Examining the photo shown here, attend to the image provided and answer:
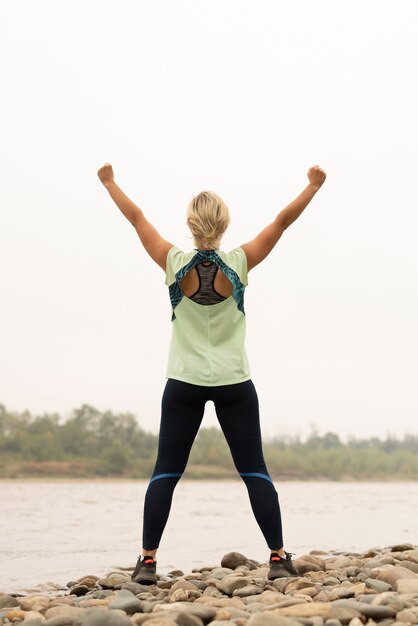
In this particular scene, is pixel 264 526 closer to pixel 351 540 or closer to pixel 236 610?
pixel 236 610

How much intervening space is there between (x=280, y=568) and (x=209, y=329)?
1.63m

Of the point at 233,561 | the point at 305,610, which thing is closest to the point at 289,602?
the point at 305,610

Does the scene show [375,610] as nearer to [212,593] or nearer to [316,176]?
[212,593]

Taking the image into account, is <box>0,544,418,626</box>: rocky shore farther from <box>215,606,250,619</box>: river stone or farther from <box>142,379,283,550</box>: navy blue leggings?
<box>142,379,283,550</box>: navy blue leggings

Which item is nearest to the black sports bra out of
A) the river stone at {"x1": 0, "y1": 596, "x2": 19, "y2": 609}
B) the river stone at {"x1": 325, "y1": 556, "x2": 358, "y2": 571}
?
the river stone at {"x1": 0, "y1": 596, "x2": 19, "y2": 609}

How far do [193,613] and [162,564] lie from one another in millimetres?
5278

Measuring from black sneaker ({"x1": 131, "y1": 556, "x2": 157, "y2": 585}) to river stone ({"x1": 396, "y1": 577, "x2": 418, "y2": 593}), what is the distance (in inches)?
60.6

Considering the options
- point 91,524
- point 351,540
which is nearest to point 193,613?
point 351,540

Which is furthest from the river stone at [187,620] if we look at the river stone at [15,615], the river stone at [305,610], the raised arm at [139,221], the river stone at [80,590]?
the raised arm at [139,221]

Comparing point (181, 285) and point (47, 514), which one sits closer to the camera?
point (181, 285)

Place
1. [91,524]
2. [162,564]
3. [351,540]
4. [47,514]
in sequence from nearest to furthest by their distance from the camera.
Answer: [162,564] → [351,540] → [91,524] → [47,514]

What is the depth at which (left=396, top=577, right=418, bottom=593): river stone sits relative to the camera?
16.1 feet

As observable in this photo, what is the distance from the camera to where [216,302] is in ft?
17.8

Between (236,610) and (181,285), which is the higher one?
(181,285)
